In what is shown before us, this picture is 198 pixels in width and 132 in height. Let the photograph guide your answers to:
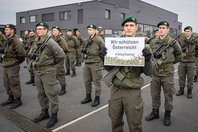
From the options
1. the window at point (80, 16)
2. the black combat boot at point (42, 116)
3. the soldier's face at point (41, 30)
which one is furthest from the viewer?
the window at point (80, 16)

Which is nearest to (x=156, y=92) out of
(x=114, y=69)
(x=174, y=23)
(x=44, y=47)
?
(x=114, y=69)

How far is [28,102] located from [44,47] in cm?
226

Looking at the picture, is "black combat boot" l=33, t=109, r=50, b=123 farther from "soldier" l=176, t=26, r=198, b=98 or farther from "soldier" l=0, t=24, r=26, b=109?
"soldier" l=176, t=26, r=198, b=98

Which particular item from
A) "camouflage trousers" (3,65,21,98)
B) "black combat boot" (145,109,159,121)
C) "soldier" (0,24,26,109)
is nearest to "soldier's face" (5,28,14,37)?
"soldier" (0,24,26,109)

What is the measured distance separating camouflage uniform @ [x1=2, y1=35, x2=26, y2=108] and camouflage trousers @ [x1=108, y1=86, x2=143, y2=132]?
3214 millimetres

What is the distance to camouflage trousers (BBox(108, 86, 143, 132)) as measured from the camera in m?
2.93

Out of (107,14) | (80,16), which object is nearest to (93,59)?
(107,14)

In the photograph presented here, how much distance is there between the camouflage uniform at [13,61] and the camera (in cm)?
516

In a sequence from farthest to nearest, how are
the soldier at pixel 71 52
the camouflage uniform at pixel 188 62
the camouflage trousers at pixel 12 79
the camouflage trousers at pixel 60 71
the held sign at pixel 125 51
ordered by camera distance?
the soldier at pixel 71 52 < the camouflage trousers at pixel 60 71 < the camouflage uniform at pixel 188 62 < the camouflage trousers at pixel 12 79 < the held sign at pixel 125 51

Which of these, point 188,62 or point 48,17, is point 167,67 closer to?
point 188,62

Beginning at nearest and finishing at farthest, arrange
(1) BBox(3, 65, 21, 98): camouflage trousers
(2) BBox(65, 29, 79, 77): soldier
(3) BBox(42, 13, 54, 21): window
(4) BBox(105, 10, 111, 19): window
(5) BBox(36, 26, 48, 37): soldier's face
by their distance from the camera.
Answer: (5) BBox(36, 26, 48, 37): soldier's face → (1) BBox(3, 65, 21, 98): camouflage trousers → (2) BBox(65, 29, 79, 77): soldier → (4) BBox(105, 10, 111, 19): window → (3) BBox(42, 13, 54, 21): window

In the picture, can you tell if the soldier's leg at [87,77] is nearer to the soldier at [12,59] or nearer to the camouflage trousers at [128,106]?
the soldier at [12,59]

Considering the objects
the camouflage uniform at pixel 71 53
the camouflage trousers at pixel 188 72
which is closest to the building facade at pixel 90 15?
the camouflage uniform at pixel 71 53

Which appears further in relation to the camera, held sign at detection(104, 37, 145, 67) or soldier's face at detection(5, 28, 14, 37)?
soldier's face at detection(5, 28, 14, 37)
